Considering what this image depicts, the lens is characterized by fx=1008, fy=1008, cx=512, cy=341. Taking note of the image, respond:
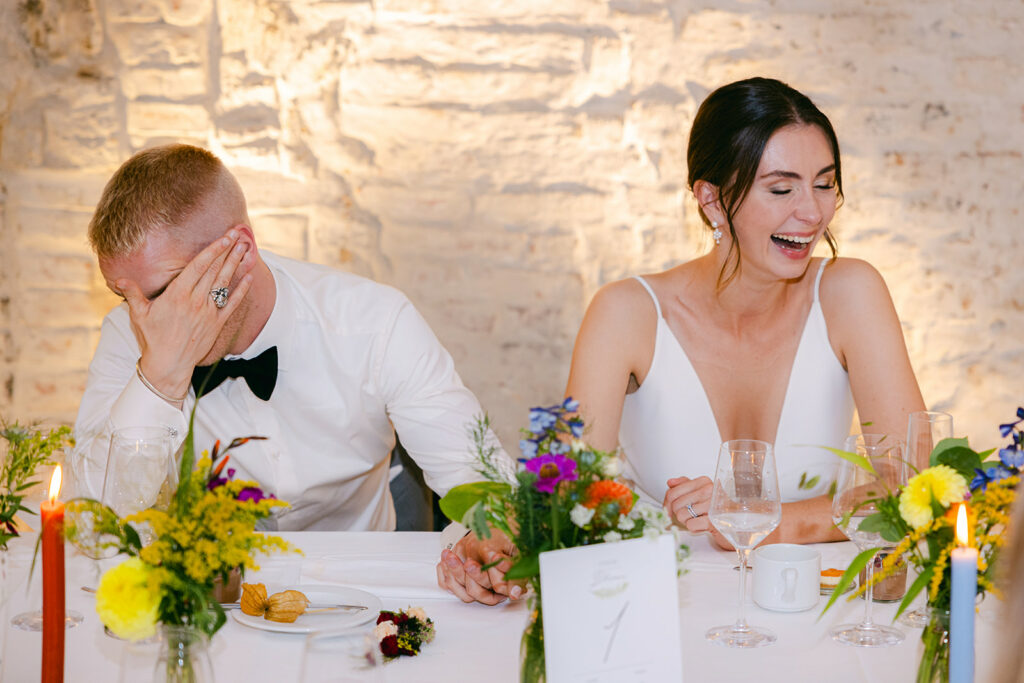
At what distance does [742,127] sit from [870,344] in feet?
1.90

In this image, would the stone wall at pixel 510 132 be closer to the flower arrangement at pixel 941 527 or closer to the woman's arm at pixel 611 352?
the woman's arm at pixel 611 352

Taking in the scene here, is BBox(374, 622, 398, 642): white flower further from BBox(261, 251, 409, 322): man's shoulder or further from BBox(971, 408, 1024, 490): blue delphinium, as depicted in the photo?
BBox(261, 251, 409, 322): man's shoulder

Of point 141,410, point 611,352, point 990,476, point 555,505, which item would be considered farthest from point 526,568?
point 611,352

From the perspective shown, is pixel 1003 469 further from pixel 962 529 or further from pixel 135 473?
pixel 135 473

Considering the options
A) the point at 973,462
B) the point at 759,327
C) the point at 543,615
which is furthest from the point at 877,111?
the point at 543,615

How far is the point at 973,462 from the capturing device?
125 cm

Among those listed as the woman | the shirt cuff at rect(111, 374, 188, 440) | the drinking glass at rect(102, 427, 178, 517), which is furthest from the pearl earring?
the drinking glass at rect(102, 427, 178, 517)

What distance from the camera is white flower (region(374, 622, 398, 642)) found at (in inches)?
50.1

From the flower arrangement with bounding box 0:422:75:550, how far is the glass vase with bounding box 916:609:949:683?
108 centimetres

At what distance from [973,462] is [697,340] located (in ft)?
3.85

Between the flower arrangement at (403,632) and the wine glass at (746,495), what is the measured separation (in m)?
0.39

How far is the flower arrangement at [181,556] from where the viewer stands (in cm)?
93

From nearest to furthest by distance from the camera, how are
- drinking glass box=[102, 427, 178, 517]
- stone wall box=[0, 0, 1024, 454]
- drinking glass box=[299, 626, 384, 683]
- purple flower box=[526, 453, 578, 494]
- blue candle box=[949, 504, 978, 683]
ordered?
drinking glass box=[299, 626, 384, 683] → blue candle box=[949, 504, 978, 683] → purple flower box=[526, 453, 578, 494] → drinking glass box=[102, 427, 178, 517] → stone wall box=[0, 0, 1024, 454]

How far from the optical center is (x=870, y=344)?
2.30 meters
